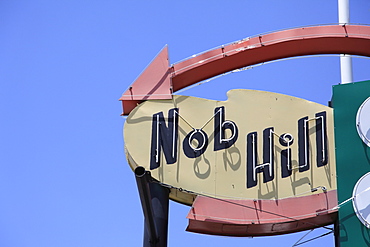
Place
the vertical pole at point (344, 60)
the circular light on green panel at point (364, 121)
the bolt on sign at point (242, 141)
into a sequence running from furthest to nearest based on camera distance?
the vertical pole at point (344, 60), the circular light on green panel at point (364, 121), the bolt on sign at point (242, 141)

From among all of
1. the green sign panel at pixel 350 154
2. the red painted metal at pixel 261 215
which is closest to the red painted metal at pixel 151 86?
the red painted metal at pixel 261 215

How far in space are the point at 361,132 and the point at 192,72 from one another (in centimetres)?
Result: 322

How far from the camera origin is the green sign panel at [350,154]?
14.0 meters

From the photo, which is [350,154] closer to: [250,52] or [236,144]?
[236,144]

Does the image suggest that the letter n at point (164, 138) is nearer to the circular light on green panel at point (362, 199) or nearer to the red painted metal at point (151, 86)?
the red painted metal at point (151, 86)

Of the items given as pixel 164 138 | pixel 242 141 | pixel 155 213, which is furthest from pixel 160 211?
pixel 242 141

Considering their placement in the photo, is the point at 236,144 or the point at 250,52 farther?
the point at 250,52

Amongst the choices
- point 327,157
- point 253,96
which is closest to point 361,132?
point 327,157

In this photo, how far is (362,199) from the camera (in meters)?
14.2

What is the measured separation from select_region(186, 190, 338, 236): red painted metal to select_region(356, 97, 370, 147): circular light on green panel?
1126mm

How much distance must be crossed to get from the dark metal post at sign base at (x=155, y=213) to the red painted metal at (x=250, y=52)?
175cm

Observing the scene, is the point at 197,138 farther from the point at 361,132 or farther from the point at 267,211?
the point at 361,132

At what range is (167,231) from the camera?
559 inches

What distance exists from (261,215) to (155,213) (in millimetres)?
1790
